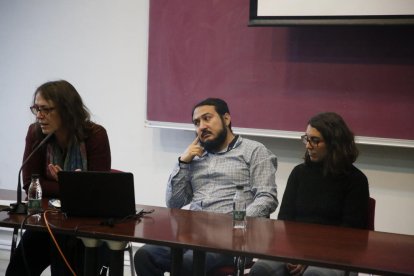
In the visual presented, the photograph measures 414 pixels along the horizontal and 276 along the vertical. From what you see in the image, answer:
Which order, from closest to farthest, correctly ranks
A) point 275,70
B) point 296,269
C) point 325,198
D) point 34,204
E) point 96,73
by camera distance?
1. point 34,204
2. point 296,269
3. point 325,198
4. point 275,70
5. point 96,73

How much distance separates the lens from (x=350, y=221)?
2.68 meters

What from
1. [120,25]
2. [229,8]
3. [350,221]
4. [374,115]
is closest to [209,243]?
[350,221]

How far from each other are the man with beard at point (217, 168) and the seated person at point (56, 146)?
42cm

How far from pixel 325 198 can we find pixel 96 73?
86.0 inches

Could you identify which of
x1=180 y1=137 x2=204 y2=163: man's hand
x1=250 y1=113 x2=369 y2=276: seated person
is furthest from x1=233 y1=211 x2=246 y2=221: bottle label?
x1=180 y1=137 x2=204 y2=163: man's hand

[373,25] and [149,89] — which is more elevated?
[373,25]

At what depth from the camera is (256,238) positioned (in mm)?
2121

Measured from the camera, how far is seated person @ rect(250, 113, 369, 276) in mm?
2711

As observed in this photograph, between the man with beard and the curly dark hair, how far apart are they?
1.76 feet

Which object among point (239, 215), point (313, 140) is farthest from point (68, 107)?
point (313, 140)

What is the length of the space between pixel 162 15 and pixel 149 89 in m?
0.50

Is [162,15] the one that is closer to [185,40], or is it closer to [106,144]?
[185,40]

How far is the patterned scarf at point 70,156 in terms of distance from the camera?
2.90 meters

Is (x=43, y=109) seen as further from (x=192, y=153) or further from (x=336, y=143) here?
(x=336, y=143)
